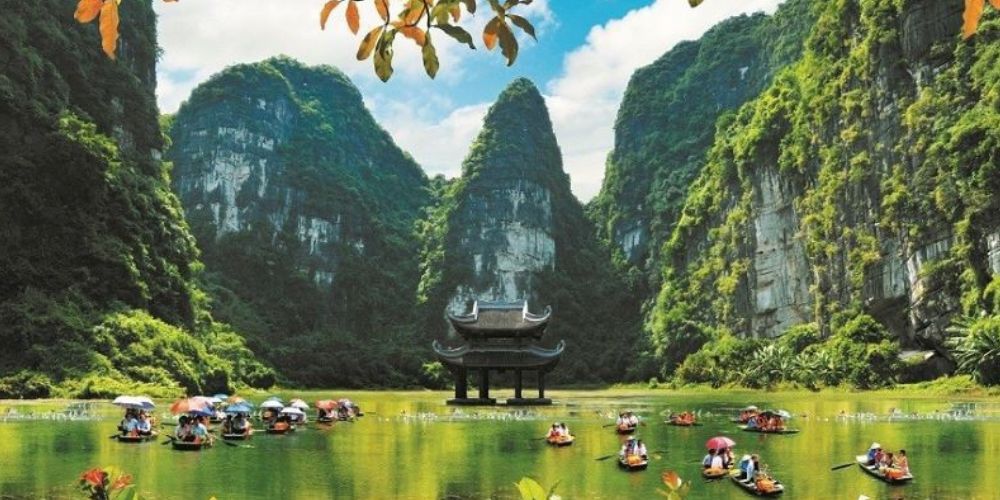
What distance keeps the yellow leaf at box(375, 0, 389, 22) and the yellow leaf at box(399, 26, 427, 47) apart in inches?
2.3

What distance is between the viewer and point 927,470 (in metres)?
18.5

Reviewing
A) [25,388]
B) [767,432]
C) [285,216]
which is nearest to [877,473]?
[767,432]

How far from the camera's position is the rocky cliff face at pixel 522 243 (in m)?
116

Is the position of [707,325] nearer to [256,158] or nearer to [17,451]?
[256,158]

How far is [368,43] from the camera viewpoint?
276cm

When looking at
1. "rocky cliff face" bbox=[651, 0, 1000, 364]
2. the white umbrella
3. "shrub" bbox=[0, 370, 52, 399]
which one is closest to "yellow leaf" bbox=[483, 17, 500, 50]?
the white umbrella

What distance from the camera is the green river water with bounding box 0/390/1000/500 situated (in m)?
16.3

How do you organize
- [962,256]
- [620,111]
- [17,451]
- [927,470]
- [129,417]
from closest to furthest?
[927,470], [17,451], [129,417], [962,256], [620,111]

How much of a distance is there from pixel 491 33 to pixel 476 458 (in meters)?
19.1

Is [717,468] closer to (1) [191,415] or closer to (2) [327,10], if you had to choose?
(1) [191,415]

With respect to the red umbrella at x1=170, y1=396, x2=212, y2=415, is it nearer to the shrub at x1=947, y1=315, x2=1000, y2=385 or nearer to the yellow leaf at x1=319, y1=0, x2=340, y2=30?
the yellow leaf at x1=319, y1=0, x2=340, y2=30

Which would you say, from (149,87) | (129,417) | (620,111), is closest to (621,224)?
(620,111)

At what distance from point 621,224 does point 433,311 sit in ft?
89.2

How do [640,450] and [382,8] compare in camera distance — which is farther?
[640,450]
